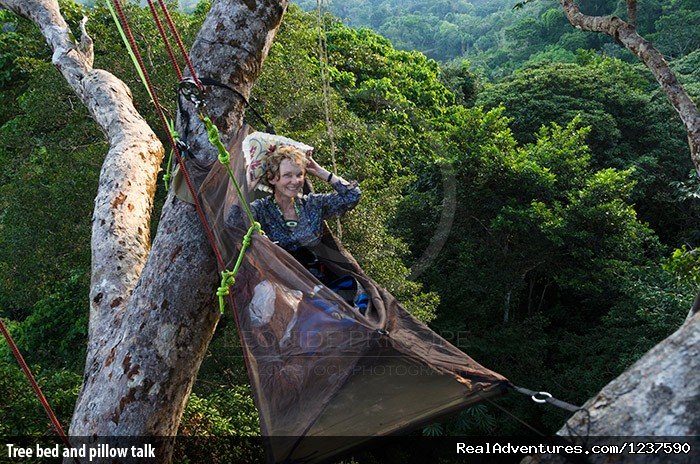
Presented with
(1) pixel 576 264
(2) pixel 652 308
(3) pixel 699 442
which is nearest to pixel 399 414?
(3) pixel 699 442

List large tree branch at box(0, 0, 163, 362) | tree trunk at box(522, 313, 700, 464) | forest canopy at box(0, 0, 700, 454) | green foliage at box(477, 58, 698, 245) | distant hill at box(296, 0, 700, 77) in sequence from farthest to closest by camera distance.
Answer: distant hill at box(296, 0, 700, 77) < green foliage at box(477, 58, 698, 245) < forest canopy at box(0, 0, 700, 454) < large tree branch at box(0, 0, 163, 362) < tree trunk at box(522, 313, 700, 464)

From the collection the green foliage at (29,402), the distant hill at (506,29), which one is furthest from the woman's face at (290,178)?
the distant hill at (506,29)

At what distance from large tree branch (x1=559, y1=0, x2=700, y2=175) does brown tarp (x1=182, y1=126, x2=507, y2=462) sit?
6.36 ft

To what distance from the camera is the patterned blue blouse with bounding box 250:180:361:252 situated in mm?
2686

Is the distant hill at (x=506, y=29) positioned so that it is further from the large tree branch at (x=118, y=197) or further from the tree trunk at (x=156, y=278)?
the tree trunk at (x=156, y=278)

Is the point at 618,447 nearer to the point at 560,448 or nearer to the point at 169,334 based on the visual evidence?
the point at 560,448

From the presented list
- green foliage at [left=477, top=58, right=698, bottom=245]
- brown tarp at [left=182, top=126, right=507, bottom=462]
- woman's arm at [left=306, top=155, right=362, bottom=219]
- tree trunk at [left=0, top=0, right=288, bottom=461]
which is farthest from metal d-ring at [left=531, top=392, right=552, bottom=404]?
green foliage at [left=477, top=58, right=698, bottom=245]

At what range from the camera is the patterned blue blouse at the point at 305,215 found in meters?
2.69

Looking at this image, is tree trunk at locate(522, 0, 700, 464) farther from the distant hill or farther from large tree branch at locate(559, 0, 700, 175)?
the distant hill

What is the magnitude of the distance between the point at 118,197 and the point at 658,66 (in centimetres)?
274

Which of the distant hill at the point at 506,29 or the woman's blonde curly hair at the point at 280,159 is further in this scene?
the distant hill at the point at 506,29

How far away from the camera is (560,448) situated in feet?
3.93

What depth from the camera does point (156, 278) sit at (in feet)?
8.76

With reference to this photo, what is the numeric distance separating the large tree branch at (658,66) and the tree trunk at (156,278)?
184cm
